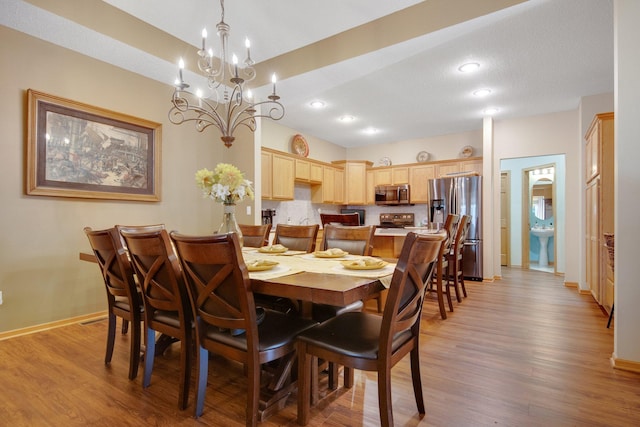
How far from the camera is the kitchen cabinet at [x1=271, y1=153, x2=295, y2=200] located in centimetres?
490

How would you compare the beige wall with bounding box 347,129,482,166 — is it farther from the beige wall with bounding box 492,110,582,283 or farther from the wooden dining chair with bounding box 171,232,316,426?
the wooden dining chair with bounding box 171,232,316,426

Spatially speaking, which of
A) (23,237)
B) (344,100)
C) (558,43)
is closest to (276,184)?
(344,100)

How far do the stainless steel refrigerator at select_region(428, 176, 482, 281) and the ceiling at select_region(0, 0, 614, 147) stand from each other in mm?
1443

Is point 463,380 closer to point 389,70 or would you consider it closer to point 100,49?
point 389,70

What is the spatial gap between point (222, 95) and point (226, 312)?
3507 mm

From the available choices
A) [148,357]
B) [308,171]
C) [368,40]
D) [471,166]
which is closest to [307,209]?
[308,171]

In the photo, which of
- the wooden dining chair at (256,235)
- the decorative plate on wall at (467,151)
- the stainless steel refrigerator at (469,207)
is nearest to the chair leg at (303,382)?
the wooden dining chair at (256,235)

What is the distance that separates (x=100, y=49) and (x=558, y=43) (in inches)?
167

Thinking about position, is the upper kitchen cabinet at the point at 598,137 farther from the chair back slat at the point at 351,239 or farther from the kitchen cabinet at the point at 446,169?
the chair back slat at the point at 351,239

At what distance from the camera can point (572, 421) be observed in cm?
157

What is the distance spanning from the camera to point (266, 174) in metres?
4.75

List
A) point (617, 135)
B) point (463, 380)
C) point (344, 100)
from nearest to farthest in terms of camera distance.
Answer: point (463, 380)
point (617, 135)
point (344, 100)

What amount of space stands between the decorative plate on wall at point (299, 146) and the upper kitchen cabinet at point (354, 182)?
0.95 metres

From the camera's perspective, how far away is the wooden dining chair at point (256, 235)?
2.98m
